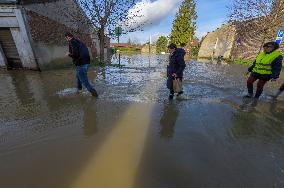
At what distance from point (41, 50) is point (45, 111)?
8.05m

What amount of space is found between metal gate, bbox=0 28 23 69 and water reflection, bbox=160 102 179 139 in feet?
29.8

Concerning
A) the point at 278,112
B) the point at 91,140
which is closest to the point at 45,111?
the point at 91,140

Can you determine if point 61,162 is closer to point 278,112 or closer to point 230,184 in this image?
point 230,184

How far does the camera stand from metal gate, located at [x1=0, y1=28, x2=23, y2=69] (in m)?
11.5

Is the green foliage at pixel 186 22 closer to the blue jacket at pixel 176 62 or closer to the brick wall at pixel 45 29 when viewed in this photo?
the brick wall at pixel 45 29

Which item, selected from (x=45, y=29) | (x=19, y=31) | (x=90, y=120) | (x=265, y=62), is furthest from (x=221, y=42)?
(x=90, y=120)

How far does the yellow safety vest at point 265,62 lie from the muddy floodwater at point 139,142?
0.94 meters

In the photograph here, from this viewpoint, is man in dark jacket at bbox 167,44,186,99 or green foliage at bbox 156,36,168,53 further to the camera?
green foliage at bbox 156,36,168,53

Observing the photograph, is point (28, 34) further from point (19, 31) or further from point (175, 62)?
point (175, 62)

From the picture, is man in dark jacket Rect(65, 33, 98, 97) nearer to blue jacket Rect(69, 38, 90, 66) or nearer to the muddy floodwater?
blue jacket Rect(69, 38, 90, 66)

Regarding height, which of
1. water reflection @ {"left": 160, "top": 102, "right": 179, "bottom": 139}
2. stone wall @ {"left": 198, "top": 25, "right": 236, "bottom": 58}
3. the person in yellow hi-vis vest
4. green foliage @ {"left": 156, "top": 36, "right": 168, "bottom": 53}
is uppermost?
the person in yellow hi-vis vest

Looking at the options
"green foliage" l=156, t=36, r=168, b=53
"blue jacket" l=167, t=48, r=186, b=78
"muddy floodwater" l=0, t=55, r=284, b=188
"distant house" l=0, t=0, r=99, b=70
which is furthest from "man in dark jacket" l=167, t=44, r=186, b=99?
"green foliage" l=156, t=36, r=168, b=53

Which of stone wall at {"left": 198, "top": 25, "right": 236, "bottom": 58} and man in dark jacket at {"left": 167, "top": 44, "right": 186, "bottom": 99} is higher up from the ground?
man in dark jacket at {"left": 167, "top": 44, "right": 186, "bottom": 99}

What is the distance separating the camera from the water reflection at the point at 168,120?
4289 mm
